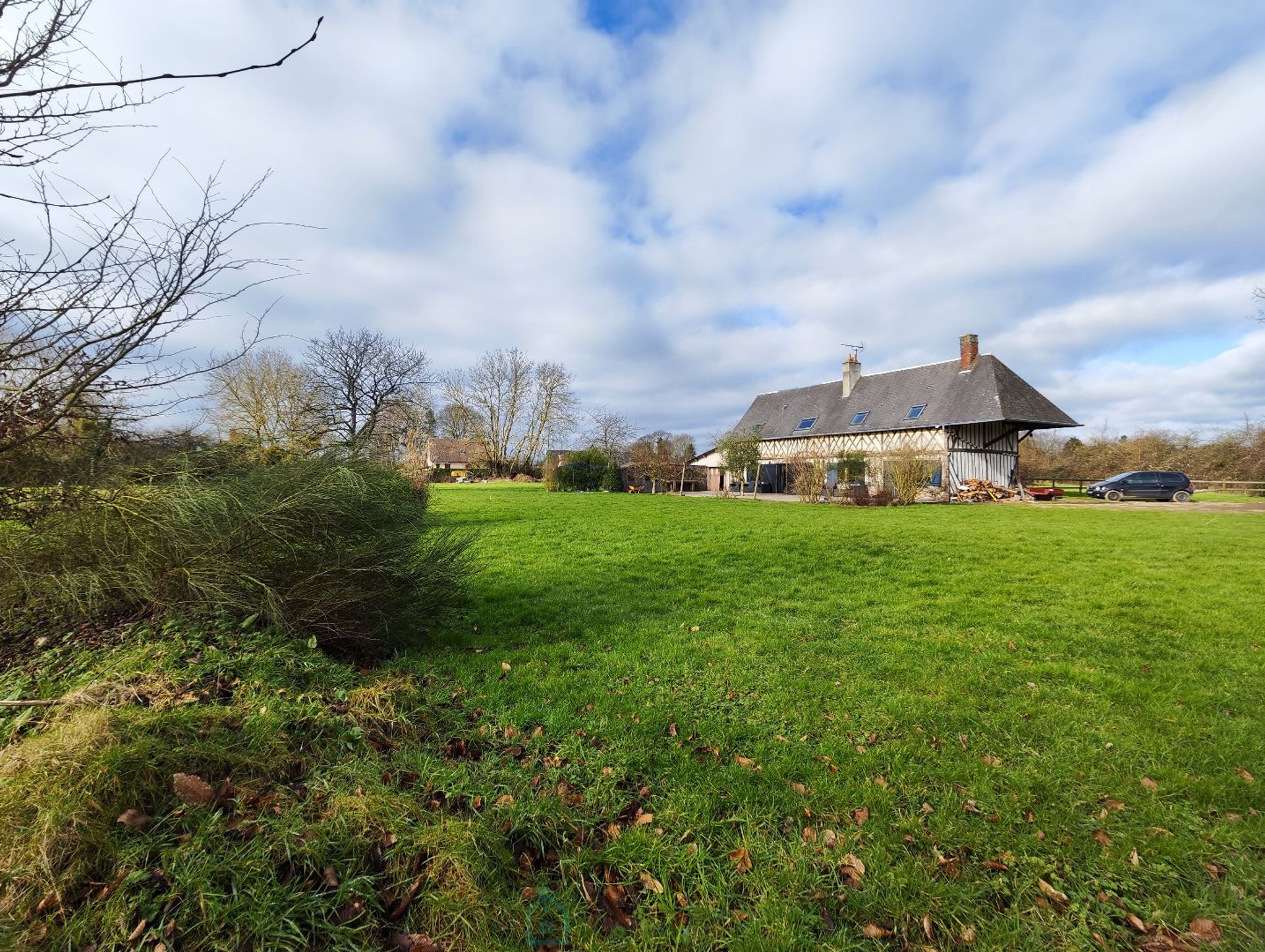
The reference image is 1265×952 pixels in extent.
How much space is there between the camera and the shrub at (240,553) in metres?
3.25

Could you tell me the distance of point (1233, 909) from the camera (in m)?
1.94

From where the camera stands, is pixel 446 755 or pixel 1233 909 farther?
pixel 446 755

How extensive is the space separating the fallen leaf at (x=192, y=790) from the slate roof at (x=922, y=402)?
1085 inches

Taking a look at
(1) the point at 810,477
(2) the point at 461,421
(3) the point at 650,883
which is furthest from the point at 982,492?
(2) the point at 461,421

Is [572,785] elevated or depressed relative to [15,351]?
depressed

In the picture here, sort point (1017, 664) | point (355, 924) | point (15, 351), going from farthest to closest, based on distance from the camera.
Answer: point (1017, 664) < point (15, 351) < point (355, 924)

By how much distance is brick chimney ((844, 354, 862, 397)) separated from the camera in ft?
101

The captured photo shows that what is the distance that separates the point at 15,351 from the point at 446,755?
2.88 metres

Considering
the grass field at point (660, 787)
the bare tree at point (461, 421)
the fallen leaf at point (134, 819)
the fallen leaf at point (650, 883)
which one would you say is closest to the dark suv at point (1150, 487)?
the grass field at point (660, 787)

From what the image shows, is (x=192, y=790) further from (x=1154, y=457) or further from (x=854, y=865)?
(x=1154, y=457)

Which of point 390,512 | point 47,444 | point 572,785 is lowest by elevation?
point 572,785

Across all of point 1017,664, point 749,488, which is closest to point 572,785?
point 1017,664

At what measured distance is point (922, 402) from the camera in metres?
26.3

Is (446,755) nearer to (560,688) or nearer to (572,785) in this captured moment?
(572,785)
